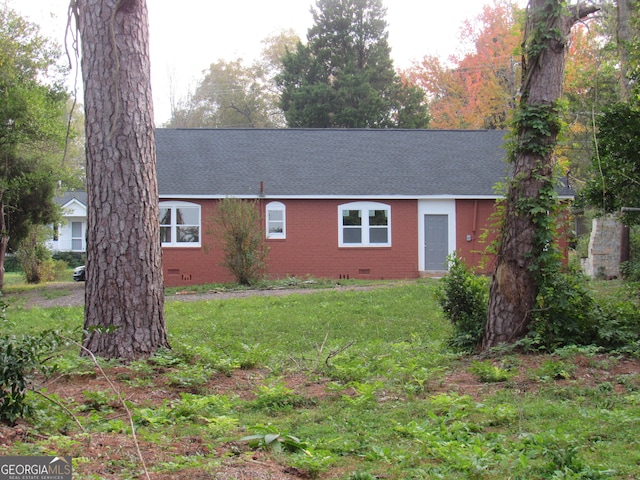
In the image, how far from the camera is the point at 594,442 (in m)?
4.33

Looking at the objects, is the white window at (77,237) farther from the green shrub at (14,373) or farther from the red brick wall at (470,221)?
the green shrub at (14,373)

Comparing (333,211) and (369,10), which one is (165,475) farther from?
(369,10)

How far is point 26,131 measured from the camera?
20.4 meters

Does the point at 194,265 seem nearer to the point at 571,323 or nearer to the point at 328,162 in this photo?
the point at 328,162

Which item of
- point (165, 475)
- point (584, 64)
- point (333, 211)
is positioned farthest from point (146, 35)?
point (584, 64)

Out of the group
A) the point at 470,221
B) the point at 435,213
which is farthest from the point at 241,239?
the point at 470,221

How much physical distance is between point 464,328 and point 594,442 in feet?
13.2

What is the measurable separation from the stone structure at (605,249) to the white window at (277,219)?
9.64 m

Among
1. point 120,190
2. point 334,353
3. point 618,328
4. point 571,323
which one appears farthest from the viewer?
point 334,353

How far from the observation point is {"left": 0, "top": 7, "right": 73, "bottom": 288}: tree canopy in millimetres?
19938

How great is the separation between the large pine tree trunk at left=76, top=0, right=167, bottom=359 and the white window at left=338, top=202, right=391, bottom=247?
15846 millimetres

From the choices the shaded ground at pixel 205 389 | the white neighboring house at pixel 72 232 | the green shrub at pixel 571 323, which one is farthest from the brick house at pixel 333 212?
the white neighboring house at pixel 72 232

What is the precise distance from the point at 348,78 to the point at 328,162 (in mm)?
16347

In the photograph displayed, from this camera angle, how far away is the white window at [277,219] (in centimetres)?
2252
